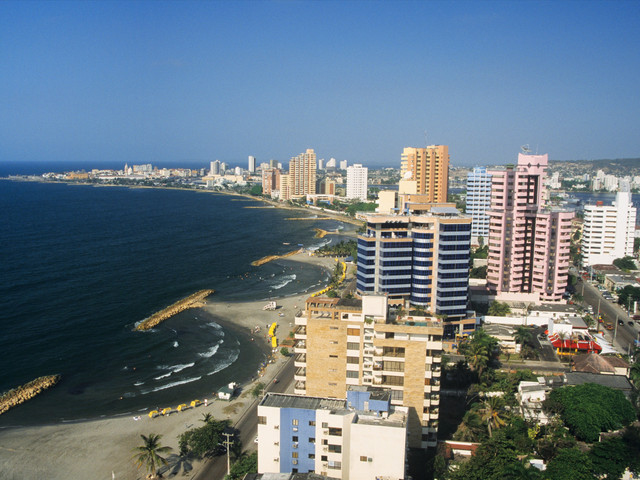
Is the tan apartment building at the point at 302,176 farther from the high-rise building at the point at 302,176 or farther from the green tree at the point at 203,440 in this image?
the green tree at the point at 203,440

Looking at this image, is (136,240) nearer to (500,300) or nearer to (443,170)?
(443,170)

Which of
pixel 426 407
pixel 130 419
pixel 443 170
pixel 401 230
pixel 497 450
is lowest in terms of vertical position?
pixel 130 419

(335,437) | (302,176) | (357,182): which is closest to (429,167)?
(357,182)

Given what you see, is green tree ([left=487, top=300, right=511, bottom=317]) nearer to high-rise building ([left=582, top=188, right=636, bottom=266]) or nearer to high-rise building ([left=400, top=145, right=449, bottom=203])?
high-rise building ([left=582, top=188, right=636, bottom=266])

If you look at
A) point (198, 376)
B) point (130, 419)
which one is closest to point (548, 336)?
point (198, 376)

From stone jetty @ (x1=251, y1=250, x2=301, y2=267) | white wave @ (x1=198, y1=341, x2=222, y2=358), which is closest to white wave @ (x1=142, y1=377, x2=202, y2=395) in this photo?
white wave @ (x1=198, y1=341, x2=222, y2=358)

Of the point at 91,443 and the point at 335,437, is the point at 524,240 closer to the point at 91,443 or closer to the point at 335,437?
the point at 335,437
